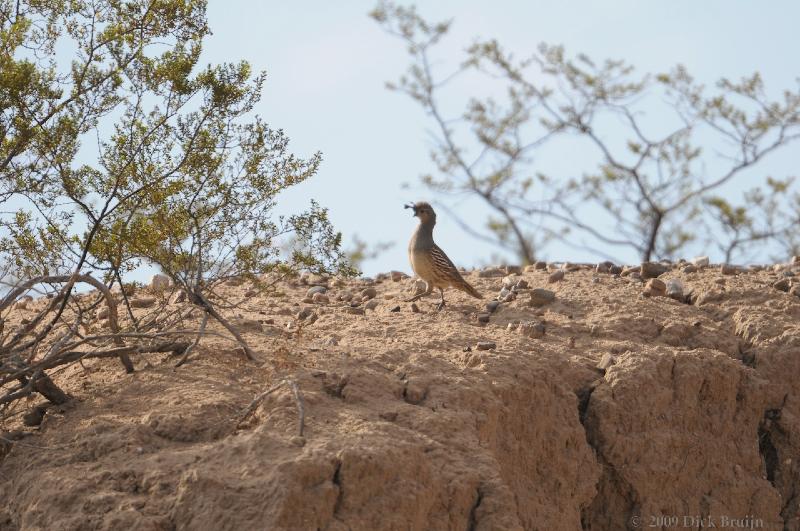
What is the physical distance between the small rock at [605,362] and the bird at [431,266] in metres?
1.30

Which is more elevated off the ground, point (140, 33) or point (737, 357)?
point (140, 33)

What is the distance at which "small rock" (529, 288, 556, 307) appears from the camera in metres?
7.60

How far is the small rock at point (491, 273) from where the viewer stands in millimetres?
8844

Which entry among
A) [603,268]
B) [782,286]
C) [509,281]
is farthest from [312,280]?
[782,286]

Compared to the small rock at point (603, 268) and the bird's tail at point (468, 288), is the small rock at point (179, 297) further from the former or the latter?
the small rock at point (603, 268)

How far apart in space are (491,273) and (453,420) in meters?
3.35

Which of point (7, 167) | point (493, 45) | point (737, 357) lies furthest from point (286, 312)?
point (493, 45)

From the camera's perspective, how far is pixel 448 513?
5328 millimetres

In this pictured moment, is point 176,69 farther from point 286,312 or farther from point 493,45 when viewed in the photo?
point 493,45

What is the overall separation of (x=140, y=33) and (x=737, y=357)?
4.40 meters

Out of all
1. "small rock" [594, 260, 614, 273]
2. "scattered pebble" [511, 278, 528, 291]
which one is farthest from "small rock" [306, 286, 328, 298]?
"small rock" [594, 260, 614, 273]

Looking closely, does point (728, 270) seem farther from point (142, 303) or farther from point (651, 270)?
point (142, 303)

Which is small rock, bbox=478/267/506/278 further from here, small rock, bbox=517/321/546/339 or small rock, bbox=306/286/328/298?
small rock, bbox=517/321/546/339

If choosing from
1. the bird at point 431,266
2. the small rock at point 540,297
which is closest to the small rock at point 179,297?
the bird at point 431,266
